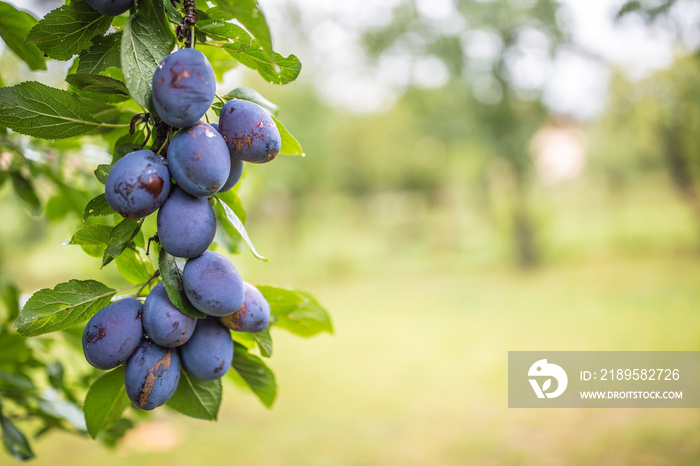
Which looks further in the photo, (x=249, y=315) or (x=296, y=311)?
(x=296, y=311)

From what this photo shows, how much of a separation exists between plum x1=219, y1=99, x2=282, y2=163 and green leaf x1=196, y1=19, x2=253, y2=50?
0.07 metres

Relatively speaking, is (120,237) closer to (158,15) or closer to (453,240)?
(158,15)

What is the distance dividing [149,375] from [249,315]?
0.10 meters

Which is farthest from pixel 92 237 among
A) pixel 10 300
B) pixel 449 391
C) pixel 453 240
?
pixel 453 240

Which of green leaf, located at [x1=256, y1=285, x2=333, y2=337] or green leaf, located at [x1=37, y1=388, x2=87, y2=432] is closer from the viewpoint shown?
green leaf, located at [x1=256, y1=285, x2=333, y2=337]

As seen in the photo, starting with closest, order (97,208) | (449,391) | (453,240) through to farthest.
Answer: (97,208), (449,391), (453,240)

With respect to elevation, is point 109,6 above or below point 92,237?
above

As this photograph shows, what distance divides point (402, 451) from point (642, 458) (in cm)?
128

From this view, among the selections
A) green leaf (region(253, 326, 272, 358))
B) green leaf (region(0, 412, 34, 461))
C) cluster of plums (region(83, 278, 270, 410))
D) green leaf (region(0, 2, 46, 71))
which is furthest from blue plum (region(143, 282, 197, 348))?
green leaf (region(0, 412, 34, 461))

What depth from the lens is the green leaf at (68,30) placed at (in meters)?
0.41

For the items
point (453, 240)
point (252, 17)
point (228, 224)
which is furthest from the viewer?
point (453, 240)

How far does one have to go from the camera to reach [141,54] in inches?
15.1

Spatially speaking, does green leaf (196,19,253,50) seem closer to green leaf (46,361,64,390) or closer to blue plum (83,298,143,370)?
blue plum (83,298,143,370)

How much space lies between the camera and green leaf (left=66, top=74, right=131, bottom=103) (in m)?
0.41
